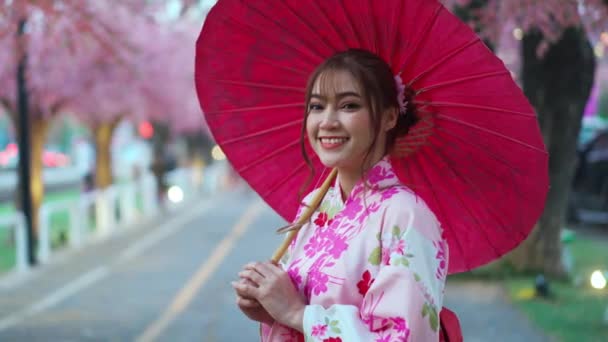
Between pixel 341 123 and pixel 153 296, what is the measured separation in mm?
8514

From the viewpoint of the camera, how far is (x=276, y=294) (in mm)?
2260

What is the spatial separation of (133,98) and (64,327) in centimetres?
1336

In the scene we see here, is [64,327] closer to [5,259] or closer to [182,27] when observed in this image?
[5,259]

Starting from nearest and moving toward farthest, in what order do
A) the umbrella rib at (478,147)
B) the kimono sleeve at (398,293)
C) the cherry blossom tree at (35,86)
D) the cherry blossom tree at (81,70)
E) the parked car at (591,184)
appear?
the kimono sleeve at (398,293)
the umbrella rib at (478,147)
the cherry blossom tree at (81,70)
the cherry blossom tree at (35,86)
the parked car at (591,184)

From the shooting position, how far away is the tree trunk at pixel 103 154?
22094 millimetres

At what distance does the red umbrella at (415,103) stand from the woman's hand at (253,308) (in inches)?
21.7

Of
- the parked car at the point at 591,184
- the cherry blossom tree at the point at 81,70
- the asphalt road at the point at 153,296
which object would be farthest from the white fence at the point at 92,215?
the parked car at the point at 591,184

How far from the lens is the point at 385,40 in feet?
7.86

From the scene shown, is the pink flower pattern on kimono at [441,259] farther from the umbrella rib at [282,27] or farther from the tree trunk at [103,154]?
the tree trunk at [103,154]

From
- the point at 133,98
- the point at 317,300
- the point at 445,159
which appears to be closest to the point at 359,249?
the point at 317,300

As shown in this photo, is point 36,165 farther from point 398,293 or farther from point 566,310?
point 398,293

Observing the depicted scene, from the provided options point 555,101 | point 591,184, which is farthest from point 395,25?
point 591,184

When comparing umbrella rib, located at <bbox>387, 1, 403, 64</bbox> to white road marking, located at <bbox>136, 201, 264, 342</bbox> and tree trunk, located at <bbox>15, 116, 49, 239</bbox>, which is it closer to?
white road marking, located at <bbox>136, 201, 264, 342</bbox>

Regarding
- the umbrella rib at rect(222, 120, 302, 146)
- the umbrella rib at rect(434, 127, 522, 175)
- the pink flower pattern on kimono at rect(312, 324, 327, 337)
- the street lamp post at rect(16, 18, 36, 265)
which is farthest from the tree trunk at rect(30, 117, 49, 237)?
the pink flower pattern on kimono at rect(312, 324, 327, 337)
